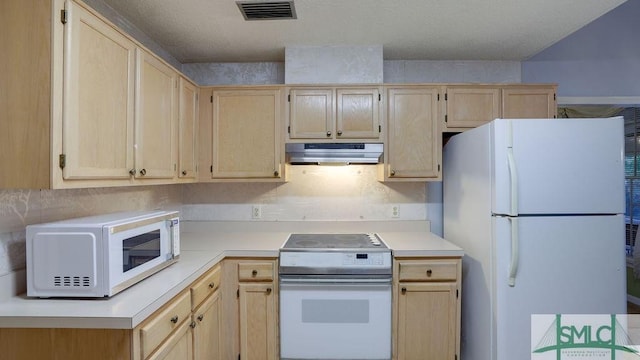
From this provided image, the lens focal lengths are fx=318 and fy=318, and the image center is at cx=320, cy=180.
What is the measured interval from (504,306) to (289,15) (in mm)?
2142

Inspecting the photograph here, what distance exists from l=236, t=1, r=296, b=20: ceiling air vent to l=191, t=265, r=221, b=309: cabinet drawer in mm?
1576

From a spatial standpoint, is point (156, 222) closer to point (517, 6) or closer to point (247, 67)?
point (247, 67)

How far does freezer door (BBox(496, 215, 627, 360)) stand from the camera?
1767 mm

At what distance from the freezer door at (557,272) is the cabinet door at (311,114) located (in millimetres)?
1332

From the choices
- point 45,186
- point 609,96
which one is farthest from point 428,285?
point 609,96

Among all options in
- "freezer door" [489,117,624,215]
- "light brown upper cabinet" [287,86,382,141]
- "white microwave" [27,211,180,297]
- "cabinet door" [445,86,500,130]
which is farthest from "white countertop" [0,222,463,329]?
"cabinet door" [445,86,500,130]

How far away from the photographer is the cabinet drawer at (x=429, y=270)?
82.9 inches

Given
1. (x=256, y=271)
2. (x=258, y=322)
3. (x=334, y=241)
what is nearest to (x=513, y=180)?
(x=334, y=241)

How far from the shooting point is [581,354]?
5.75ft

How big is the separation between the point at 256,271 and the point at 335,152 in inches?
39.3

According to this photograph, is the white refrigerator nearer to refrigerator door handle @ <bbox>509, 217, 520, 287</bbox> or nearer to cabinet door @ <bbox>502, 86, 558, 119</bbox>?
refrigerator door handle @ <bbox>509, 217, 520, 287</bbox>

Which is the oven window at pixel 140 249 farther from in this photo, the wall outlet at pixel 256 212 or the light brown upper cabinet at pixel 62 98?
the wall outlet at pixel 256 212

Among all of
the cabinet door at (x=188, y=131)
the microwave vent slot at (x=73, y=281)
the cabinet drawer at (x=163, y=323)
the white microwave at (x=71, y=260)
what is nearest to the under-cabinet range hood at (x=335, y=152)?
the cabinet door at (x=188, y=131)

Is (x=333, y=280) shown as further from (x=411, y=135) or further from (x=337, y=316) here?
(x=411, y=135)
